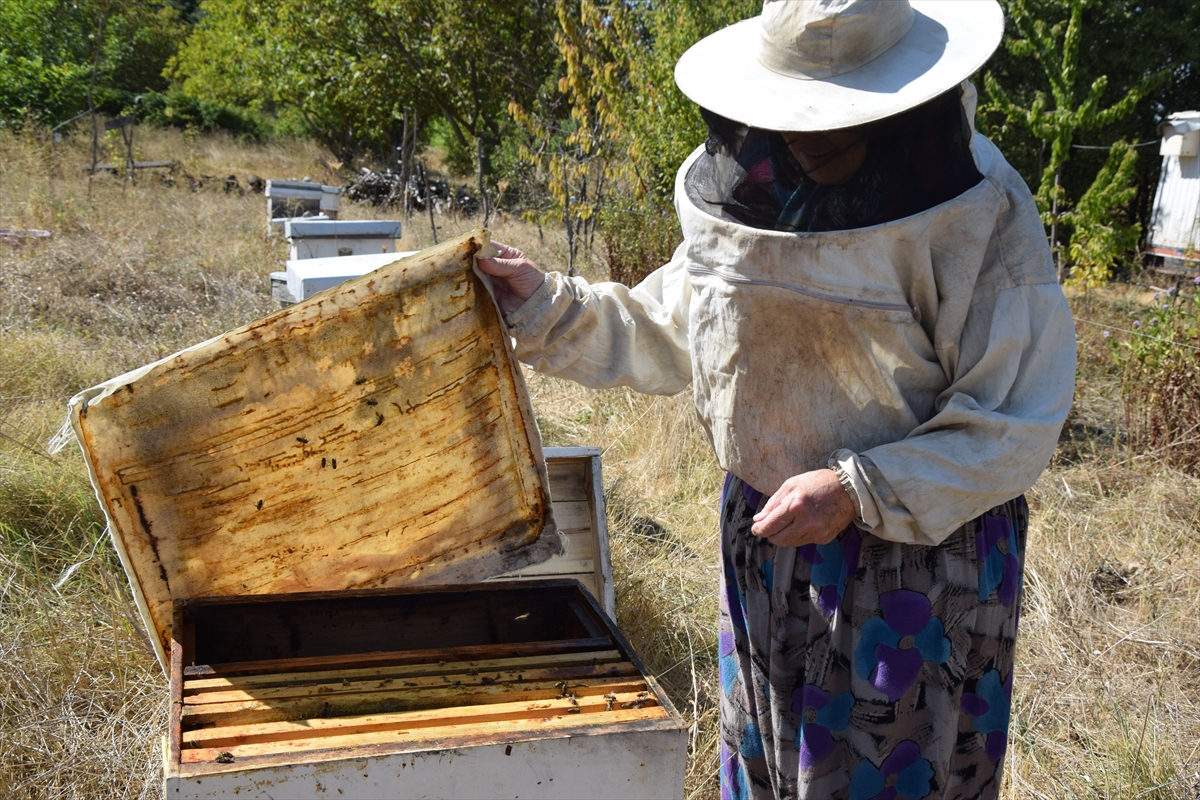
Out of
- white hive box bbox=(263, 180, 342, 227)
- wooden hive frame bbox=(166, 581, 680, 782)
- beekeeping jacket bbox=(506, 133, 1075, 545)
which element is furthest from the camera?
white hive box bbox=(263, 180, 342, 227)

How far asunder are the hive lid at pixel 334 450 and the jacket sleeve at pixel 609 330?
10 cm

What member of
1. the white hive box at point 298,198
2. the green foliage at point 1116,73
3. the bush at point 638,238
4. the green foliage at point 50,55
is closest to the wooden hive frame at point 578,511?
the bush at point 638,238

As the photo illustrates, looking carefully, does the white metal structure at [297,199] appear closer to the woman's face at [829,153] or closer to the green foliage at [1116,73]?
the woman's face at [829,153]

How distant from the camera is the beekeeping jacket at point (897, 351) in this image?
4.24 feet

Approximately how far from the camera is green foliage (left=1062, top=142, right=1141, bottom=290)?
765 cm

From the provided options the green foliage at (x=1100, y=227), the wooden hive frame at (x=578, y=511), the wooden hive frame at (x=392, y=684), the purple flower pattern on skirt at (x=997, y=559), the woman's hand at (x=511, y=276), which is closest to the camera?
the wooden hive frame at (x=392, y=684)

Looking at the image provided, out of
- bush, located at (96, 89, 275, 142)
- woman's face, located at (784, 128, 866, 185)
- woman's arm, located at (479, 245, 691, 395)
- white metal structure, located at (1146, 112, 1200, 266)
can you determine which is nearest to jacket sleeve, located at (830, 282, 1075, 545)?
woman's face, located at (784, 128, 866, 185)

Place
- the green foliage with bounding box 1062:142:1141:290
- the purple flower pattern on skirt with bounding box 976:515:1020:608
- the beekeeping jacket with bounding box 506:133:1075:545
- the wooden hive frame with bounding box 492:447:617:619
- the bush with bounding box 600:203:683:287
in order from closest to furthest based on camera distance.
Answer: the beekeeping jacket with bounding box 506:133:1075:545, the purple flower pattern on skirt with bounding box 976:515:1020:608, the wooden hive frame with bounding box 492:447:617:619, the bush with bounding box 600:203:683:287, the green foliage with bounding box 1062:142:1141:290

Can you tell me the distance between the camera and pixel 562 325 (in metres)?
1.75

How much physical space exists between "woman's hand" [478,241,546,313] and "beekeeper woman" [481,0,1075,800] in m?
0.32

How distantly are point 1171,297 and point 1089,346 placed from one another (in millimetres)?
1953

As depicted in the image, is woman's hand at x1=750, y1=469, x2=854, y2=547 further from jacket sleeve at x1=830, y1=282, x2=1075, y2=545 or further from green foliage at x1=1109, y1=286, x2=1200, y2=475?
green foliage at x1=1109, y1=286, x2=1200, y2=475

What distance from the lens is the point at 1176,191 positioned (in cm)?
1216

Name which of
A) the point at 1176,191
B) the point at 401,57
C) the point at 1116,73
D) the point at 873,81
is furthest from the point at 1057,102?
the point at 401,57
